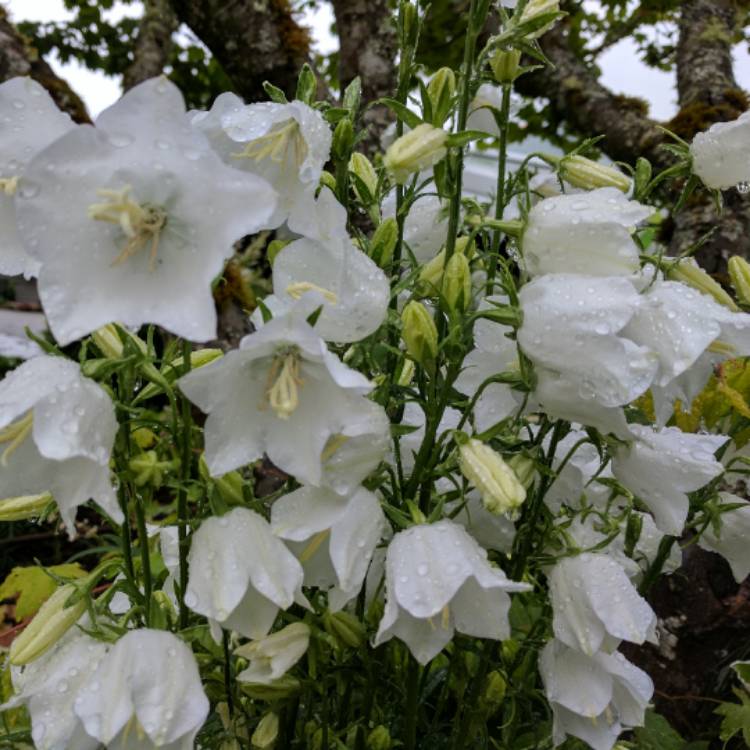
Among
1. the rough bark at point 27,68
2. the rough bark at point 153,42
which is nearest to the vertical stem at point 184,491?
the rough bark at point 27,68

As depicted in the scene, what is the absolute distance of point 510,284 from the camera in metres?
0.72

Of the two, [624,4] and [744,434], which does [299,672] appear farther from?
[624,4]

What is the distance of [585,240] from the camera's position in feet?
2.27

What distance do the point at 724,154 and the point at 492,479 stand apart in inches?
17.1

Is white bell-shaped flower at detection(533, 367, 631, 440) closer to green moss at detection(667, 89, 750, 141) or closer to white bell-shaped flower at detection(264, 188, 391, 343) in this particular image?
white bell-shaped flower at detection(264, 188, 391, 343)

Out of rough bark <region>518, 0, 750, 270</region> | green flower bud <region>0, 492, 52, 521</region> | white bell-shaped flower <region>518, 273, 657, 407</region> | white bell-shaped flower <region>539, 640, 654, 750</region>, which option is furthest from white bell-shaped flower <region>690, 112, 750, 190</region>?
rough bark <region>518, 0, 750, 270</region>

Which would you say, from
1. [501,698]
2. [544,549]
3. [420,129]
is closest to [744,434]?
[544,549]

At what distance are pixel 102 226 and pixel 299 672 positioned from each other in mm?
440

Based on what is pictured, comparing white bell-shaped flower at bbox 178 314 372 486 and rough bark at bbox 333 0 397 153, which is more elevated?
rough bark at bbox 333 0 397 153

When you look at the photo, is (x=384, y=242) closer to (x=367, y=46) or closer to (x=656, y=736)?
(x=656, y=736)

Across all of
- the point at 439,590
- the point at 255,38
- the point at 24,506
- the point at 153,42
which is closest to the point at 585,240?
the point at 439,590

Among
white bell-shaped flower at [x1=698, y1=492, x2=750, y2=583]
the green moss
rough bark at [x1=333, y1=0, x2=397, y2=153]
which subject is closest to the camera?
white bell-shaped flower at [x1=698, y1=492, x2=750, y2=583]

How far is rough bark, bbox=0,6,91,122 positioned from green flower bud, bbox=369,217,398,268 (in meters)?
1.48

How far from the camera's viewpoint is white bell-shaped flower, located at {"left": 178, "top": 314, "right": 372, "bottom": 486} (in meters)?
0.64
